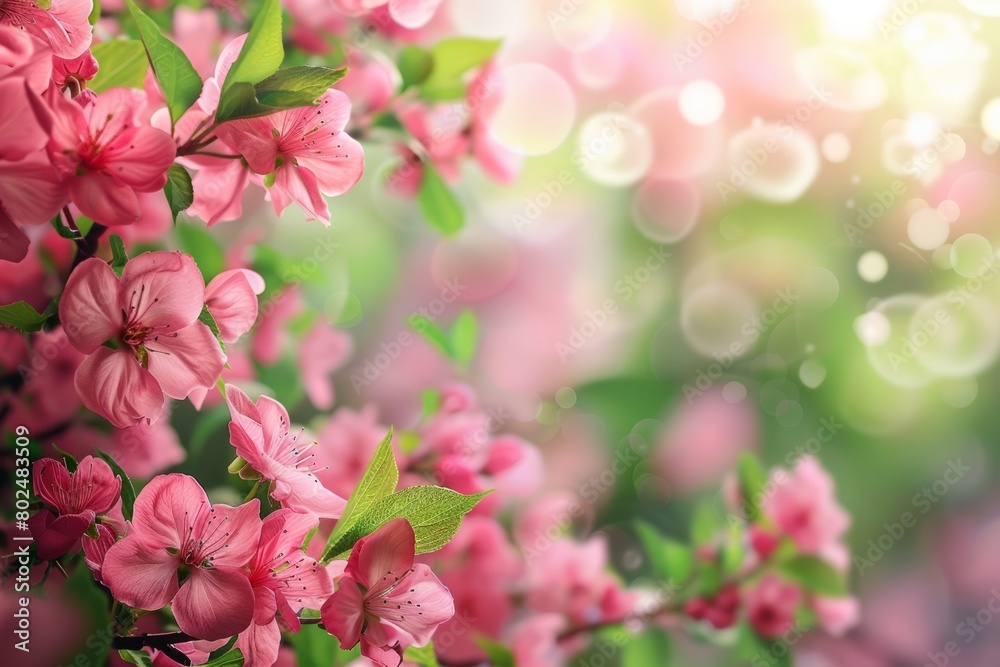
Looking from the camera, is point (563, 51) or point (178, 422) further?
point (563, 51)

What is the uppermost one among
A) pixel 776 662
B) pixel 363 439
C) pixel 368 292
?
pixel 363 439

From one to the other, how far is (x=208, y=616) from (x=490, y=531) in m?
0.41

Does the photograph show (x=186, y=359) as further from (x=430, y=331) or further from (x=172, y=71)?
(x=430, y=331)

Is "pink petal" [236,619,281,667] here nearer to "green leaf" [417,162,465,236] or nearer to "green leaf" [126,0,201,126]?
"green leaf" [126,0,201,126]

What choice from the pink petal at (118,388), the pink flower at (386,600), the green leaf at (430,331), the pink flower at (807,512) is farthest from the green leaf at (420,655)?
the pink flower at (807,512)

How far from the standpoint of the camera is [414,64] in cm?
57

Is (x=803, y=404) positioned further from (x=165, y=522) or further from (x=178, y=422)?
(x=165, y=522)

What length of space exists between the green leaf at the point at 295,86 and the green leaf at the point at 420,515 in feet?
0.46

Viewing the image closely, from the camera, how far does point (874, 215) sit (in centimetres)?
108

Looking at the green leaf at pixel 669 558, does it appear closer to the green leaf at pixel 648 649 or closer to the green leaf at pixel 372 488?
the green leaf at pixel 648 649

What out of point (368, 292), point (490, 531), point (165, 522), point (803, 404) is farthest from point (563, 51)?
point (165, 522)

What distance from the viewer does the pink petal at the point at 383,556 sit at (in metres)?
0.27

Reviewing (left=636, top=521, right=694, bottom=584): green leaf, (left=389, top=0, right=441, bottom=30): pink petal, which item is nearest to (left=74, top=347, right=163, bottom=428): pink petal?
(left=389, top=0, right=441, bottom=30): pink petal

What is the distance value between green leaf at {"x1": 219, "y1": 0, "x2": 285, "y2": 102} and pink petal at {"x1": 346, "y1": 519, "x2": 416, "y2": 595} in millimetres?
157
